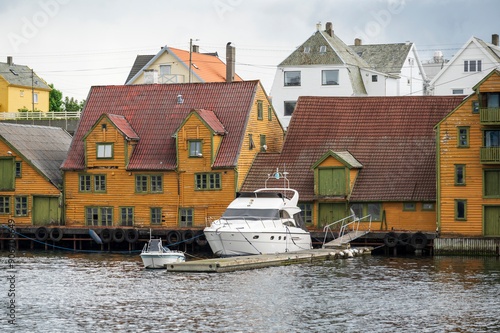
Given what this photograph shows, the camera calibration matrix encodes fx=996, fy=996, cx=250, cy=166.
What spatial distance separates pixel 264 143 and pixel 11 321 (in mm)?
33501

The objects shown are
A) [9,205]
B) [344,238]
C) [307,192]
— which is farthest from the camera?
[9,205]

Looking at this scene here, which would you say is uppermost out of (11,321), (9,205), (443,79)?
(443,79)

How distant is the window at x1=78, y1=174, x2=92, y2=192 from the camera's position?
2591 inches

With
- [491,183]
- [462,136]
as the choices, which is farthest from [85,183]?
[491,183]

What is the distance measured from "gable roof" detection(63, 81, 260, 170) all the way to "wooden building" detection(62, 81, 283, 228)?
0.22 ft

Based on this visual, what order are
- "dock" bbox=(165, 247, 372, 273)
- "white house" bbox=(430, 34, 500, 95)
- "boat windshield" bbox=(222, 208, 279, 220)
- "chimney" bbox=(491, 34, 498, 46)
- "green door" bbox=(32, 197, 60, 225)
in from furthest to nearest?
"chimney" bbox=(491, 34, 498, 46)
"white house" bbox=(430, 34, 500, 95)
"green door" bbox=(32, 197, 60, 225)
"boat windshield" bbox=(222, 208, 279, 220)
"dock" bbox=(165, 247, 372, 273)

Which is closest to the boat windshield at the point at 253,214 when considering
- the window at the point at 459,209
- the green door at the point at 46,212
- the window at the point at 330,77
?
the window at the point at 459,209

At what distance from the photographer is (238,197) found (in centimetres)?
5859

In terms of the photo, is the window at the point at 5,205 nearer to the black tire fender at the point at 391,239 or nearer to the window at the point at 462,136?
the black tire fender at the point at 391,239

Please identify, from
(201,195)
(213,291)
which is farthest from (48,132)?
(213,291)

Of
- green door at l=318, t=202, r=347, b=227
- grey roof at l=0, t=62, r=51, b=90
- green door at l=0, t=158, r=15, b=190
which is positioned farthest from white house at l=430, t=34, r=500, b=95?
grey roof at l=0, t=62, r=51, b=90

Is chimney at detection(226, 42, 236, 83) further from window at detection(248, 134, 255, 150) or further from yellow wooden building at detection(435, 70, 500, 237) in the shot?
yellow wooden building at detection(435, 70, 500, 237)

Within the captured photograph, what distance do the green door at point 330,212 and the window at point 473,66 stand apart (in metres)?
34.7

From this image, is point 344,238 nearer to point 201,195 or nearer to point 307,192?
point 307,192
